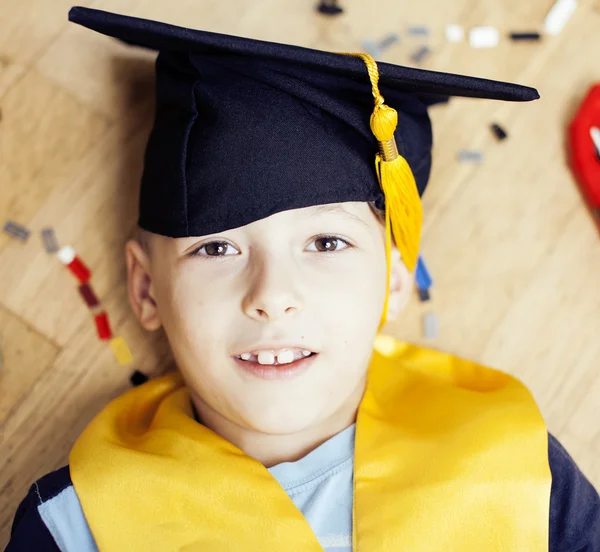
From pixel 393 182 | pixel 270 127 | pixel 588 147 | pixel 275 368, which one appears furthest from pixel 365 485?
pixel 588 147

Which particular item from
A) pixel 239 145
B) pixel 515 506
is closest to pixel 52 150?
pixel 239 145

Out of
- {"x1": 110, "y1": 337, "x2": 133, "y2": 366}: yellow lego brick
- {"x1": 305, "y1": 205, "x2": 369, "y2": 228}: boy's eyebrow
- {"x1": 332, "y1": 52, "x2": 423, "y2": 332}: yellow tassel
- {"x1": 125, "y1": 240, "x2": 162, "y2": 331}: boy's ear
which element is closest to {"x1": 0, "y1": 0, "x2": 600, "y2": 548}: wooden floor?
{"x1": 110, "y1": 337, "x2": 133, "y2": 366}: yellow lego brick

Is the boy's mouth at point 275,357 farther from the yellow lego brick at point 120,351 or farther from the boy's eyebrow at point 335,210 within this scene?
the yellow lego brick at point 120,351

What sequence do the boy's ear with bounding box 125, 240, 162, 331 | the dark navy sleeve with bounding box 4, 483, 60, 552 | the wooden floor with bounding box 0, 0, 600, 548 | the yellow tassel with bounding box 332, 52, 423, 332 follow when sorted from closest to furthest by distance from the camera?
the yellow tassel with bounding box 332, 52, 423, 332 → the dark navy sleeve with bounding box 4, 483, 60, 552 → the boy's ear with bounding box 125, 240, 162, 331 → the wooden floor with bounding box 0, 0, 600, 548

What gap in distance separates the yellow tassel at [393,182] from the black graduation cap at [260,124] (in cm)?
2

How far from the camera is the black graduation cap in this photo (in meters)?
0.98

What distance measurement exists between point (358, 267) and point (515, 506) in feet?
1.59

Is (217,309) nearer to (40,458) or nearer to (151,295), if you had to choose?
Answer: (151,295)

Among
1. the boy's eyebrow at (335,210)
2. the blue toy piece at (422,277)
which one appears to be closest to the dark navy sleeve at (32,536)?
the boy's eyebrow at (335,210)

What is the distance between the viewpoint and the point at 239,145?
1.01 m

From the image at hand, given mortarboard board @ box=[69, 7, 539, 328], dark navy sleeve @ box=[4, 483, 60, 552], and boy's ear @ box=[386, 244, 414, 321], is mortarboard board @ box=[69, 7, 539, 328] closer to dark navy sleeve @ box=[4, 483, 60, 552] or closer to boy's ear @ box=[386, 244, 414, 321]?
boy's ear @ box=[386, 244, 414, 321]

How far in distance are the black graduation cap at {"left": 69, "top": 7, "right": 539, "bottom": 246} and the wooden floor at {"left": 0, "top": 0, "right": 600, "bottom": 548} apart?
324 mm

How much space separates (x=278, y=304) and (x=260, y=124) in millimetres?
277

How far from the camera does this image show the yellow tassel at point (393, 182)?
0.98 m
